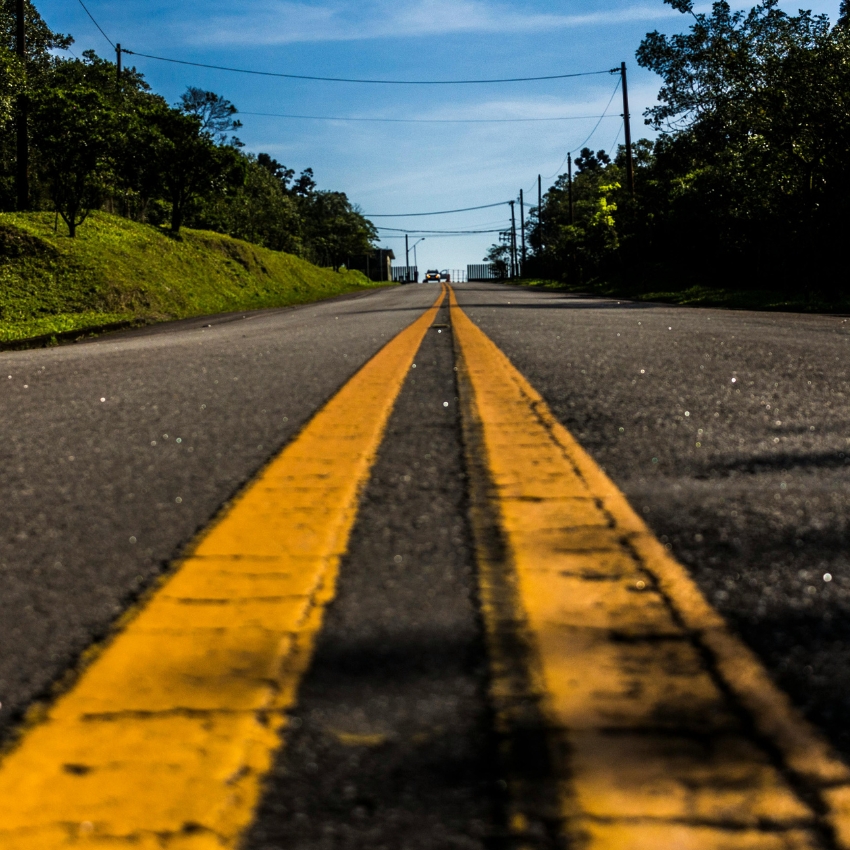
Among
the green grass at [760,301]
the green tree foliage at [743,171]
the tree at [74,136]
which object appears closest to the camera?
the green grass at [760,301]

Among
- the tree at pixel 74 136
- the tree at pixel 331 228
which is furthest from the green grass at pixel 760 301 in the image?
the tree at pixel 331 228

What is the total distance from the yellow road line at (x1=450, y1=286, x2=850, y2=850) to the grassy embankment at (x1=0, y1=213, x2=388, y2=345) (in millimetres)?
11889

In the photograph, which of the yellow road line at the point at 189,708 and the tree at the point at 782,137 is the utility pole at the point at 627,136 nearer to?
the tree at the point at 782,137

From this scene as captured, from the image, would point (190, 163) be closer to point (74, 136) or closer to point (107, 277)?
point (74, 136)

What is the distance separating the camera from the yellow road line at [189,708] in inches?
34.5

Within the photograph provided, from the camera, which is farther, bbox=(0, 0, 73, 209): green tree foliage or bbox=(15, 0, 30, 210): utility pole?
bbox=(15, 0, 30, 210): utility pole

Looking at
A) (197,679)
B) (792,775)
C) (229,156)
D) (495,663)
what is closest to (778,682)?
(792,775)

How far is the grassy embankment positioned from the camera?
58.2 feet

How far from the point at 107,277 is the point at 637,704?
22030mm

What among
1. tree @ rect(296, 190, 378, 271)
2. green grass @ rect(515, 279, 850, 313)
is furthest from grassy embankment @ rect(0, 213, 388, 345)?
tree @ rect(296, 190, 378, 271)

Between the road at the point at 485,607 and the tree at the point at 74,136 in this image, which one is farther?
the tree at the point at 74,136

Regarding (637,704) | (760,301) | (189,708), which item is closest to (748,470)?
(637,704)

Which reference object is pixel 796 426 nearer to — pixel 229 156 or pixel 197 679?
pixel 197 679

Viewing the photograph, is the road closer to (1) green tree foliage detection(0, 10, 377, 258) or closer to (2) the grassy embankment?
(2) the grassy embankment
